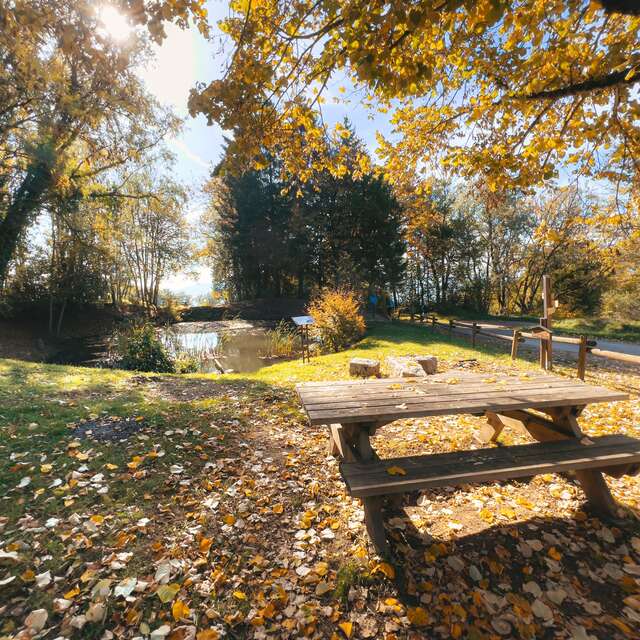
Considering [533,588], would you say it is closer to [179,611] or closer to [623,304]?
[179,611]

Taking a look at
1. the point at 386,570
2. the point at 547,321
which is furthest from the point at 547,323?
the point at 386,570

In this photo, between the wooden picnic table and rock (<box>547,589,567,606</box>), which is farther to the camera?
the wooden picnic table

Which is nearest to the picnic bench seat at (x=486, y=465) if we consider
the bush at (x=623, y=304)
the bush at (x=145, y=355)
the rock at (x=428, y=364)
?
the rock at (x=428, y=364)

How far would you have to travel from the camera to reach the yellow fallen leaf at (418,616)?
1.84 m

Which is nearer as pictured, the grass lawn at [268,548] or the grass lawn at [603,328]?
the grass lawn at [268,548]

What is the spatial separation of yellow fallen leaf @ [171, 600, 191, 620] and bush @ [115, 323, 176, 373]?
827 centimetres

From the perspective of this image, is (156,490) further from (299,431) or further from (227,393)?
(227,393)

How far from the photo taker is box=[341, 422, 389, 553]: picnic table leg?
228 centimetres

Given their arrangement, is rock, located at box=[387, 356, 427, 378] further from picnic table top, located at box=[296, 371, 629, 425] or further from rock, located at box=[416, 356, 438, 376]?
picnic table top, located at box=[296, 371, 629, 425]

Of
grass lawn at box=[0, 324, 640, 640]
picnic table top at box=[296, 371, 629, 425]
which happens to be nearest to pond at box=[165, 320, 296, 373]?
grass lawn at box=[0, 324, 640, 640]

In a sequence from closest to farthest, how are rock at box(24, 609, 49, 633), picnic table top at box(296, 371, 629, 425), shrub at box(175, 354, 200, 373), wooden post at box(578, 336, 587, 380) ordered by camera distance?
rock at box(24, 609, 49, 633)
picnic table top at box(296, 371, 629, 425)
wooden post at box(578, 336, 587, 380)
shrub at box(175, 354, 200, 373)

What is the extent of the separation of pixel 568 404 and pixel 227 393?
474cm

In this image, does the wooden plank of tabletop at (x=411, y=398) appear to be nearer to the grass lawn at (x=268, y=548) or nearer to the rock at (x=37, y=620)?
the grass lawn at (x=268, y=548)

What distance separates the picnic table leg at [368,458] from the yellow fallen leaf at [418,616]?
0.37 meters
